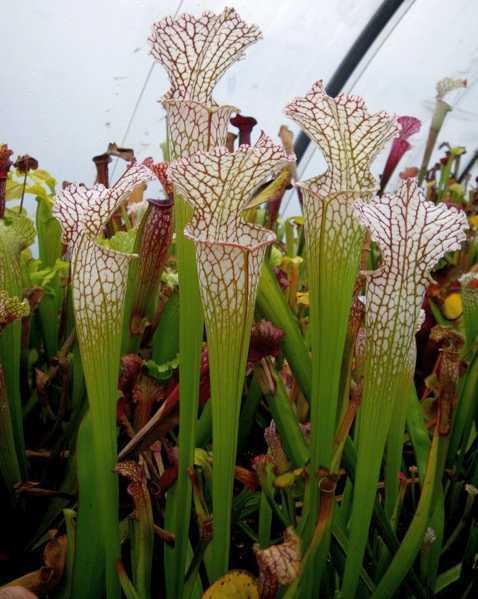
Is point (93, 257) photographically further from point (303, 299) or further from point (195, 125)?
point (303, 299)

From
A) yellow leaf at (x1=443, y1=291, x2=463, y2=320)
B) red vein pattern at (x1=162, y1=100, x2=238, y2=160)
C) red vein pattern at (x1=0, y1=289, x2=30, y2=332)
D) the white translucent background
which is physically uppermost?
the white translucent background

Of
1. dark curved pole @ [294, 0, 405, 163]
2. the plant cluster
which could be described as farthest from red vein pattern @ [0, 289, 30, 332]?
dark curved pole @ [294, 0, 405, 163]

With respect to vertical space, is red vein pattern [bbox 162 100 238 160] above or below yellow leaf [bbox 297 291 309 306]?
above

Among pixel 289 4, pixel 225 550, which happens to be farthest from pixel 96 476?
pixel 289 4

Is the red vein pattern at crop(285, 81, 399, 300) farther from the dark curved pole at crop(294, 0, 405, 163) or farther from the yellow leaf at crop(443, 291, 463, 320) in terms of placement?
the dark curved pole at crop(294, 0, 405, 163)

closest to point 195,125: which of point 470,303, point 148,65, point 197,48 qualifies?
point 197,48
